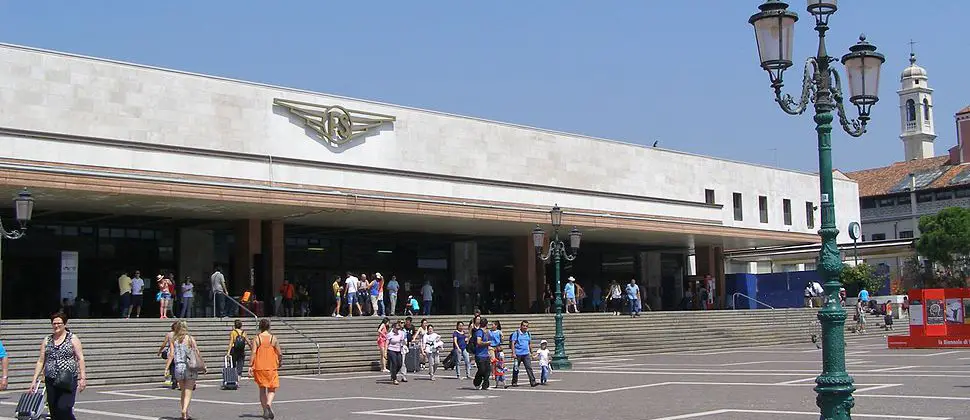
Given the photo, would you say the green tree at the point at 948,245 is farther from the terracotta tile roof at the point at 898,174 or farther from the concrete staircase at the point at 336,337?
the terracotta tile roof at the point at 898,174

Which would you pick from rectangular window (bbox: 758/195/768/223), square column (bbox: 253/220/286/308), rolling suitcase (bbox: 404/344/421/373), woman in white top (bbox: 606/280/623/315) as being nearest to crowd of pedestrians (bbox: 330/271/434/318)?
square column (bbox: 253/220/286/308)

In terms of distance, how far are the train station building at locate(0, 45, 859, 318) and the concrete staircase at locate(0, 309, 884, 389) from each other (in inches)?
159

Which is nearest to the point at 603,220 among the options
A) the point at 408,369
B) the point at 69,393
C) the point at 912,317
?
the point at 912,317

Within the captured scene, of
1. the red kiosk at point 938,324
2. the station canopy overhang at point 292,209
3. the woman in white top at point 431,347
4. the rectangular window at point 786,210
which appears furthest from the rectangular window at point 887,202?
the woman in white top at point 431,347

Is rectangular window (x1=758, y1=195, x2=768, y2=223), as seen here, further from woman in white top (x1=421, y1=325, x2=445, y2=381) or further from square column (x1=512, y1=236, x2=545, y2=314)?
woman in white top (x1=421, y1=325, x2=445, y2=381)

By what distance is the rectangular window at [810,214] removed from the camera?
208ft

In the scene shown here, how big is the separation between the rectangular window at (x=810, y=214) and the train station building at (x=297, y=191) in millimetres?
9647

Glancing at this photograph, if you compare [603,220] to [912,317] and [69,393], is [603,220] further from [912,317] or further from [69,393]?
[69,393]

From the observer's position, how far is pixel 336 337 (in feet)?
105

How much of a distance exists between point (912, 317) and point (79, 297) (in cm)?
2796

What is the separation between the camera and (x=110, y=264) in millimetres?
38562

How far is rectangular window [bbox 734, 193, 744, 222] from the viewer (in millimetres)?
58394

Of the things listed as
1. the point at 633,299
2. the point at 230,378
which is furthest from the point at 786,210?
the point at 230,378

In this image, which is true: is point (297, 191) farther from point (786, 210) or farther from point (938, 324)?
point (786, 210)
